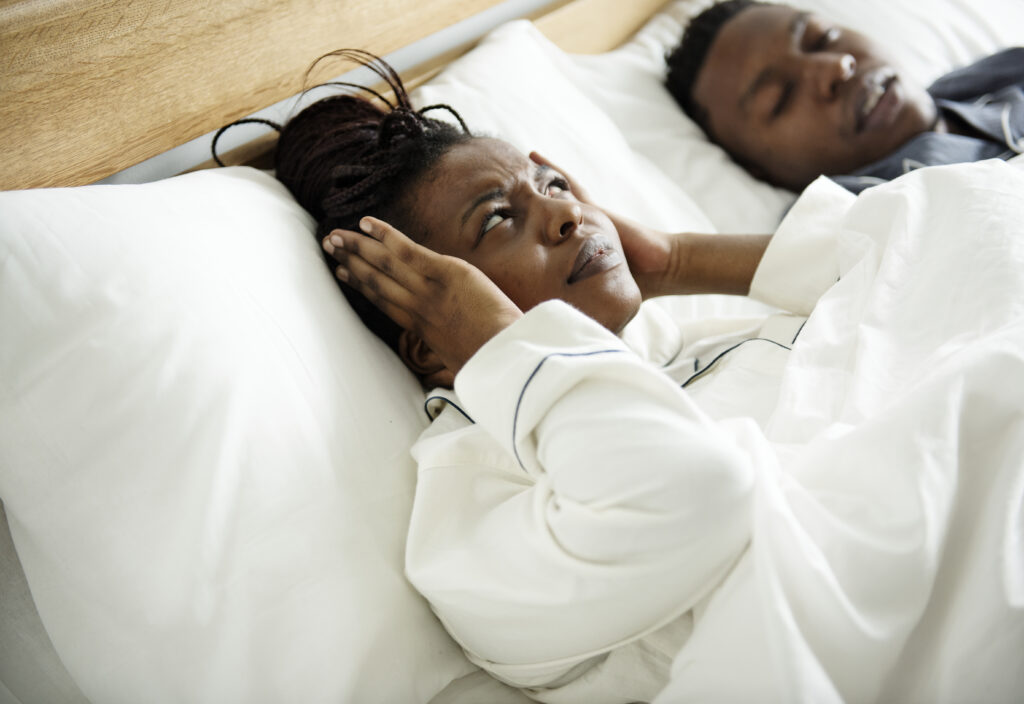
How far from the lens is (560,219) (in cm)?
93

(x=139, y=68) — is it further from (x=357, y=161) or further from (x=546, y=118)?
(x=546, y=118)

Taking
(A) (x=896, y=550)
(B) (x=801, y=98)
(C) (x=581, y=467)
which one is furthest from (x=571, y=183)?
(B) (x=801, y=98)

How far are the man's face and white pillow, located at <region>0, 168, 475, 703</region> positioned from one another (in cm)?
134

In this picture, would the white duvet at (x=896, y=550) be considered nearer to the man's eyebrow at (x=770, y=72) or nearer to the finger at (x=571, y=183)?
the finger at (x=571, y=183)

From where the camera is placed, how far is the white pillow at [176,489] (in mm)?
673

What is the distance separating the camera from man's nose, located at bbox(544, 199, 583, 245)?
93cm

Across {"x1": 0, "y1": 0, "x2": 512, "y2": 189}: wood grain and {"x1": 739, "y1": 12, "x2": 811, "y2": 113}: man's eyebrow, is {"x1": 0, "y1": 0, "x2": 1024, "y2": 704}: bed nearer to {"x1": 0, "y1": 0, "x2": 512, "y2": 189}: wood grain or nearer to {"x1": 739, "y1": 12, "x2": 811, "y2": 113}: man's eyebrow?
{"x1": 0, "y1": 0, "x2": 512, "y2": 189}: wood grain

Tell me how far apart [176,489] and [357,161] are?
1.71 feet

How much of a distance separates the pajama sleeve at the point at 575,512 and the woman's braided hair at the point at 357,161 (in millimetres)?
328

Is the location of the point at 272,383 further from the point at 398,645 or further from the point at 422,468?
the point at 398,645

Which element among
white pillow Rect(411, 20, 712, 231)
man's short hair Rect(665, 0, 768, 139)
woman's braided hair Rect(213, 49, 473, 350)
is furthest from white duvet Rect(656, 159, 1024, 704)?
man's short hair Rect(665, 0, 768, 139)

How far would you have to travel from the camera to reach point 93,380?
2.28ft

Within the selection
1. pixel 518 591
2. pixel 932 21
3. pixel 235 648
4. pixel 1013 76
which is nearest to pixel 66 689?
pixel 235 648

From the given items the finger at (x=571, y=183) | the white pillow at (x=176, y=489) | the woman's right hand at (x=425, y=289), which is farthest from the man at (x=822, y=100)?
the white pillow at (x=176, y=489)
